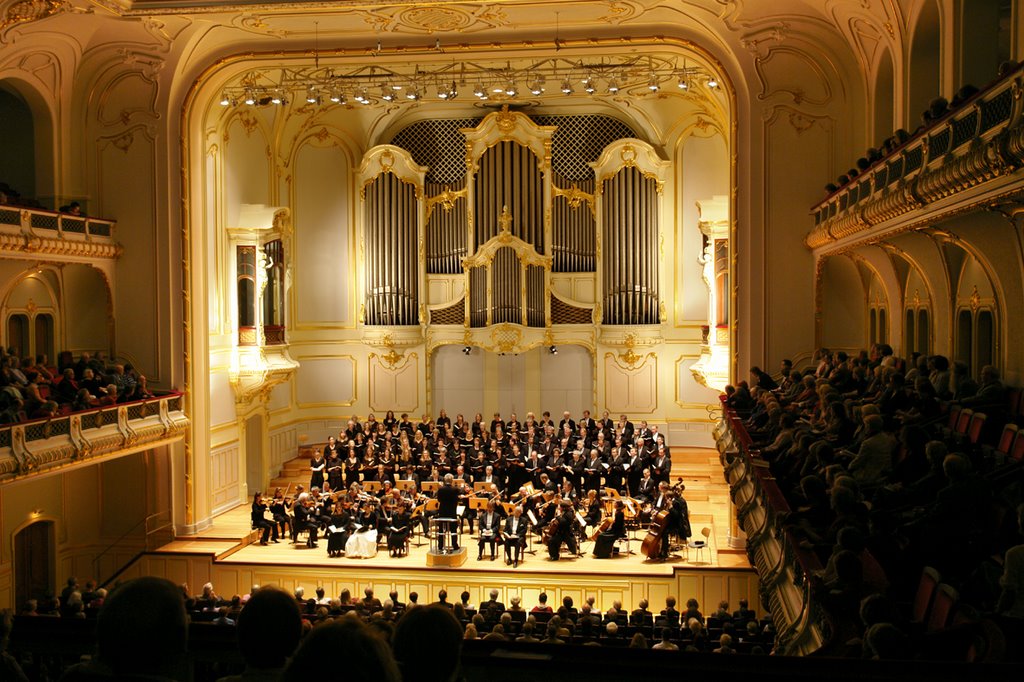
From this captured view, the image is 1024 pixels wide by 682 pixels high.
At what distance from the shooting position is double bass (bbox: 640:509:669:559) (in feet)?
45.8

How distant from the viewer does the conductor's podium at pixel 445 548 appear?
13.9m

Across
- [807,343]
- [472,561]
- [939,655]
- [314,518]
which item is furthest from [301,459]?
[939,655]

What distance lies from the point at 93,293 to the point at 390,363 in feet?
23.0

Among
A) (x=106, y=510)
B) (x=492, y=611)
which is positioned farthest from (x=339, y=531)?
(x=492, y=611)

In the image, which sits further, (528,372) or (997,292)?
(528,372)

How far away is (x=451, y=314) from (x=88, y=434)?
9.22 meters

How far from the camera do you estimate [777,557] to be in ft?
23.1

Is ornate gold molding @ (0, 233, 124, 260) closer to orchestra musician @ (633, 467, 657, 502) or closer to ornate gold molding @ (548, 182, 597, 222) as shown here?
ornate gold molding @ (548, 182, 597, 222)

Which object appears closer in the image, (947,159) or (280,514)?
(947,159)

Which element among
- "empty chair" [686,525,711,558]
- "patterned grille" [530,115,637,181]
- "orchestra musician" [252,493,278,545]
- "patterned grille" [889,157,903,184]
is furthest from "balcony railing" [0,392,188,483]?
"patterned grille" [889,157,903,184]

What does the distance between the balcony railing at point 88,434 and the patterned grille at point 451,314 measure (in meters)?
6.86

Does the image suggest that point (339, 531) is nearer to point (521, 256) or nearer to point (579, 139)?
point (521, 256)

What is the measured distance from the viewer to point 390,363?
2130 centimetres

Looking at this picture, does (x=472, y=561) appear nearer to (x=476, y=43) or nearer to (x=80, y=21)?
(x=476, y=43)
